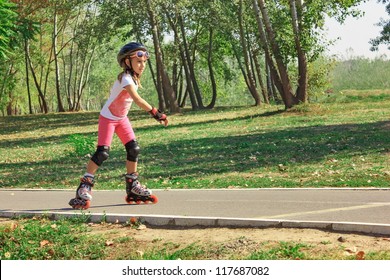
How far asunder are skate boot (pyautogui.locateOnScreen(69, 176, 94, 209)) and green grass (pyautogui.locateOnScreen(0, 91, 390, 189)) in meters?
3.01

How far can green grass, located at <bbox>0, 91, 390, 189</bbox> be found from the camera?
12.6 m

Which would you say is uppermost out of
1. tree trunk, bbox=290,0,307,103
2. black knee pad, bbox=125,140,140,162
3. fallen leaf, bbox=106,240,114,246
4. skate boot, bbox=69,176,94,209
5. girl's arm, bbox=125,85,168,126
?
tree trunk, bbox=290,0,307,103

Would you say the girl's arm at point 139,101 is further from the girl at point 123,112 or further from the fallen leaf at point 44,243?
the fallen leaf at point 44,243

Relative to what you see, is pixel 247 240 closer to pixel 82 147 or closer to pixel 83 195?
pixel 83 195

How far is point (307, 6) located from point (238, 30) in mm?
20188

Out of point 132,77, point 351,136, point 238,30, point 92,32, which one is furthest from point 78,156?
point 238,30

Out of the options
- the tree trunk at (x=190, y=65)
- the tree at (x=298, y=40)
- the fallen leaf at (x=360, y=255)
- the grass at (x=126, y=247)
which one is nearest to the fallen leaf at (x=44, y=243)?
the grass at (x=126, y=247)

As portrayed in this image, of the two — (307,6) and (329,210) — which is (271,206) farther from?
(307,6)

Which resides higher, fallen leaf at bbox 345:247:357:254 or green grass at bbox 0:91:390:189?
green grass at bbox 0:91:390:189

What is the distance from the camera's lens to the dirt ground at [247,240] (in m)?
6.54

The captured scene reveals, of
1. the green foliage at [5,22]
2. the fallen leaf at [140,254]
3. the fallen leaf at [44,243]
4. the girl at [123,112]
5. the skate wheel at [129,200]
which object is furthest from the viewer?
the green foliage at [5,22]

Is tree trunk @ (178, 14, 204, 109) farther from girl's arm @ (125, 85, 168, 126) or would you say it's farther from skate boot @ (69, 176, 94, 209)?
girl's arm @ (125, 85, 168, 126)

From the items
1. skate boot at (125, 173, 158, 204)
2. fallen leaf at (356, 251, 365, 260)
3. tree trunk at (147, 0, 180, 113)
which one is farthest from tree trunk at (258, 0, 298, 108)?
fallen leaf at (356, 251, 365, 260)

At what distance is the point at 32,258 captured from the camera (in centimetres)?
723
